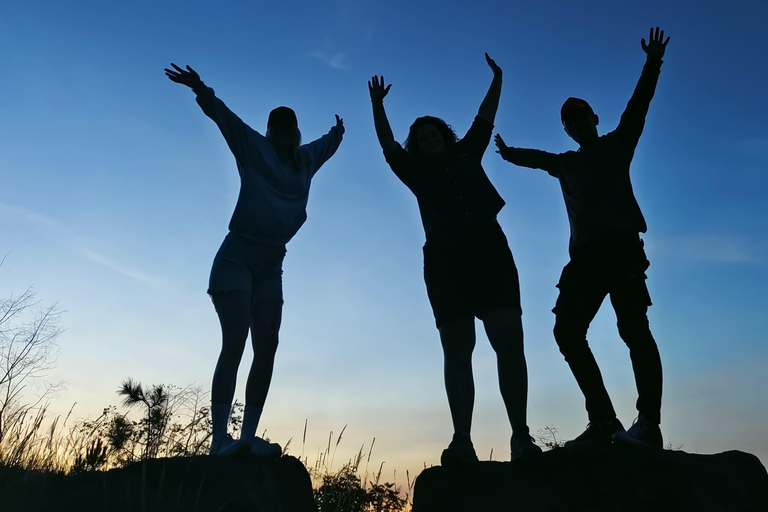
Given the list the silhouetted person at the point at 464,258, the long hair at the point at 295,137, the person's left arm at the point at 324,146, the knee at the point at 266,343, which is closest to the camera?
the silhouetted person at the point at 464,258

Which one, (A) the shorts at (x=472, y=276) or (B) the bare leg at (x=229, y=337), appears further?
(B) the bare leg at (x=229, y=337)

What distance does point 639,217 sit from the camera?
13.6 ft

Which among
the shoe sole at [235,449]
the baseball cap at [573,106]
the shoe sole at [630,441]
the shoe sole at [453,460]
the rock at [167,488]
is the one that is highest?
the baseball cap at [573,106]

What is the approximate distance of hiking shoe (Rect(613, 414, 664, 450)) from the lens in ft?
12.0

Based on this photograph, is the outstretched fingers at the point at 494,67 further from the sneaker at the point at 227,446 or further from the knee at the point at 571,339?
the sneaker at the point at 227,446

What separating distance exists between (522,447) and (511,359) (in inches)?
19.9

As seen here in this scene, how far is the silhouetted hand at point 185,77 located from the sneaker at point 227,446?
2.45 metres

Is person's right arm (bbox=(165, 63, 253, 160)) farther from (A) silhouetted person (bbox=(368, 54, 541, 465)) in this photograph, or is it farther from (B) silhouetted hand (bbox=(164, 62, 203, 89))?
(A) silhouetted person (bbox=(368, 54, 541, 465))

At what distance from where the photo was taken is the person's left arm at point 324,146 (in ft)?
16.3

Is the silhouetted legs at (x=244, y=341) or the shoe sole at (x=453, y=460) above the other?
the silhouetted legs at (x=244, y=341)

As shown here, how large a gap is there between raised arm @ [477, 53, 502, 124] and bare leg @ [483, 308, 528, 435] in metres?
1.50

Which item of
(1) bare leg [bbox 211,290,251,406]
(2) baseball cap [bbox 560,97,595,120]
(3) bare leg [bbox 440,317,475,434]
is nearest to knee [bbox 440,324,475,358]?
(3) bare leg [bbox 440,317,475,434]

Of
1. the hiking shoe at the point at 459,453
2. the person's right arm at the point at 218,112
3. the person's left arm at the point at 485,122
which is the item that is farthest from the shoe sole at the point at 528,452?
the person's right arm at the point at 218,112

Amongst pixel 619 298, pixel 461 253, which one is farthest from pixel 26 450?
pixel 619 298
